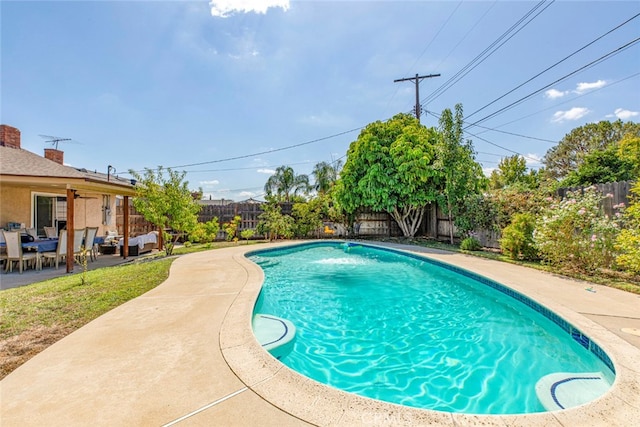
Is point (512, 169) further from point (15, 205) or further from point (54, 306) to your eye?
point (15, 205)

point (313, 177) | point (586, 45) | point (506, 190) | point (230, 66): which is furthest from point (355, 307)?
point (313, 177)

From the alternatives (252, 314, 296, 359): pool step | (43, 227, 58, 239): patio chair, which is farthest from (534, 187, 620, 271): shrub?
(43, 227, 58, 239): patio chair

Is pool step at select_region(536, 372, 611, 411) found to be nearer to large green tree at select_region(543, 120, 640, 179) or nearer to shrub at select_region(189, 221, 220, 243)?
shrub at select_region(189, 221, 220, 243)

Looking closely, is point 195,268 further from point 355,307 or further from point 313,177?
point 313,177

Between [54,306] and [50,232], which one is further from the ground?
[50,232]

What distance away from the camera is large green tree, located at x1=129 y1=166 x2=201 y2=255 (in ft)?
31.0

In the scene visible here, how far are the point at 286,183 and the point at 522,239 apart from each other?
69.1ft

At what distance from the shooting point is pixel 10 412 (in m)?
1.83

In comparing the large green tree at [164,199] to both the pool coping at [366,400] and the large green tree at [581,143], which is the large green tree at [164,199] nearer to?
the pool coping at [366,400]

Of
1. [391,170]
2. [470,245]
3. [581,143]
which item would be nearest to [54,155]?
[391,170]

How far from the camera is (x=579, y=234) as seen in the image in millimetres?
6332

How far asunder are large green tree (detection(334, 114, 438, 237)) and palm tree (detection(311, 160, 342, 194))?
1185cm

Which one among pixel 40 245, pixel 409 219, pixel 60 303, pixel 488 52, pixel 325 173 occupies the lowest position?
pixel 60 303

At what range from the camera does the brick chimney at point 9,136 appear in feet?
36.0
